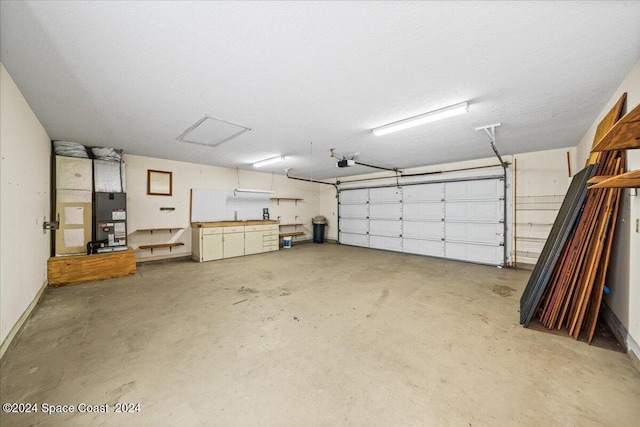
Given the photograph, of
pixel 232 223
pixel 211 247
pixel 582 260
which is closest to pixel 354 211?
pixel 232 223

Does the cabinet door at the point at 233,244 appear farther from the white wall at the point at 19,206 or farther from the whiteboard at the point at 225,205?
the white wall at the point at 19,206

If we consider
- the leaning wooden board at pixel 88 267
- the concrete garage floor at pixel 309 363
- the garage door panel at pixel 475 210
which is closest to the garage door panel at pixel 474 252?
the garage door panel at pixel 475 210

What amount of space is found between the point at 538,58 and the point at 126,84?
3.83 m

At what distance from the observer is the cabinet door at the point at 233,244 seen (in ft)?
21.0

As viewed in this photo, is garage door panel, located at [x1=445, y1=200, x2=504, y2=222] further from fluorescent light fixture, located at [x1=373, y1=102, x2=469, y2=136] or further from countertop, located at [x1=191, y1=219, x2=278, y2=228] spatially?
countertop, located at [x1=191, y1=219, x2=278, y2=228]

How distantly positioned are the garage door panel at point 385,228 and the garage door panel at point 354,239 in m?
0.35

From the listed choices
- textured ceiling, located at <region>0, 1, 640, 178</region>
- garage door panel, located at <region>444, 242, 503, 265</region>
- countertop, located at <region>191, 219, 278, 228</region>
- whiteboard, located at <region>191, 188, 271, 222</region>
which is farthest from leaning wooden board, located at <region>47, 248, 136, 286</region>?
garage door panel, located at <region>444, 242, 503, 265</region>

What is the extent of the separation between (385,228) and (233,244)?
472 centimetres

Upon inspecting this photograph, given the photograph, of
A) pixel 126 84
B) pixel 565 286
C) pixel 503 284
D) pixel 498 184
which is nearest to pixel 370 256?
pixel 503 284

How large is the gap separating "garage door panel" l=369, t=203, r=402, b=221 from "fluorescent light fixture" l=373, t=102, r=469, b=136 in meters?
4.09

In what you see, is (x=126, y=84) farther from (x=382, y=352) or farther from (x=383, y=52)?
(x=382, y=352)

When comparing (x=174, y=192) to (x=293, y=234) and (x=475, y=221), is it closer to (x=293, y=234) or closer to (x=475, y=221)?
(x=293, y=234)

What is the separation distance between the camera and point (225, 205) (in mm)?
7117

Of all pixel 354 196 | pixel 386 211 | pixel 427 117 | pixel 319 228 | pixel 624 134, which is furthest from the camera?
pixel 319 228
